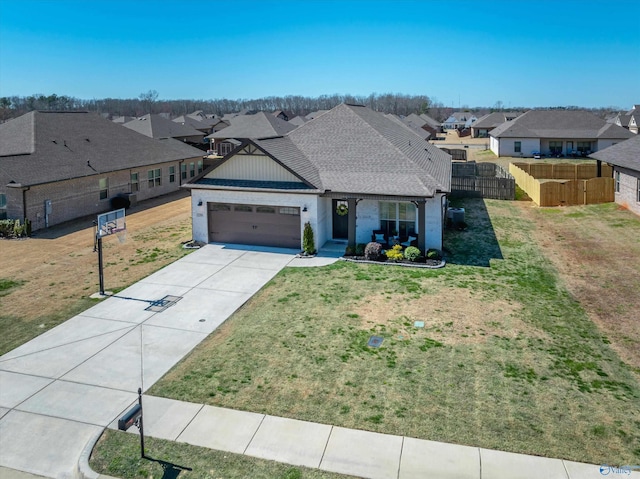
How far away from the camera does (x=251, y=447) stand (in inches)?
351

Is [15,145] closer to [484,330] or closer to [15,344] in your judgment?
[15,344]

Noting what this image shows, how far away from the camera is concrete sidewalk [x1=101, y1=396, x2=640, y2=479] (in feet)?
26.9

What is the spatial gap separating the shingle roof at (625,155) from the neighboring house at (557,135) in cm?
2599

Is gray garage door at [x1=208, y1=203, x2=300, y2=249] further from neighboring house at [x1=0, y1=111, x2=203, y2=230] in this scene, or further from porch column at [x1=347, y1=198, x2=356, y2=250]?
neighboring house at [x1=0, y1=111, x2=203, y2=230]

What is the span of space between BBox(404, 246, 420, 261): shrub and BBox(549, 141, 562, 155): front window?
46.9 meters

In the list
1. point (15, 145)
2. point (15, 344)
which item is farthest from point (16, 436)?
point (15, 145)

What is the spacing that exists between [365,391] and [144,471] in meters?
4.67

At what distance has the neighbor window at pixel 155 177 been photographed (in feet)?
115

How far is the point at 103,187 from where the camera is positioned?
1190 inches

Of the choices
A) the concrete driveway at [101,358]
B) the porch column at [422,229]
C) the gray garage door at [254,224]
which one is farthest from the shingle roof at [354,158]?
the concrete driveway at [101,358]

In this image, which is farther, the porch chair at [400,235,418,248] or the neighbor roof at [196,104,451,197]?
the neighbor roof at [196,104,451,197]

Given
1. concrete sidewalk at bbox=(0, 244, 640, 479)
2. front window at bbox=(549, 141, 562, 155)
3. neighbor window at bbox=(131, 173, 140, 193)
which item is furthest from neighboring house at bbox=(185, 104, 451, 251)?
front window at bbox=(549, 141, 562, 155)

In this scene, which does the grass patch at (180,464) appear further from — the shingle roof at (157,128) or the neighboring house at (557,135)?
the neighboring house at (557,135)

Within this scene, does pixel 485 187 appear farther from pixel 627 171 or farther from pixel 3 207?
pixel 3 207
